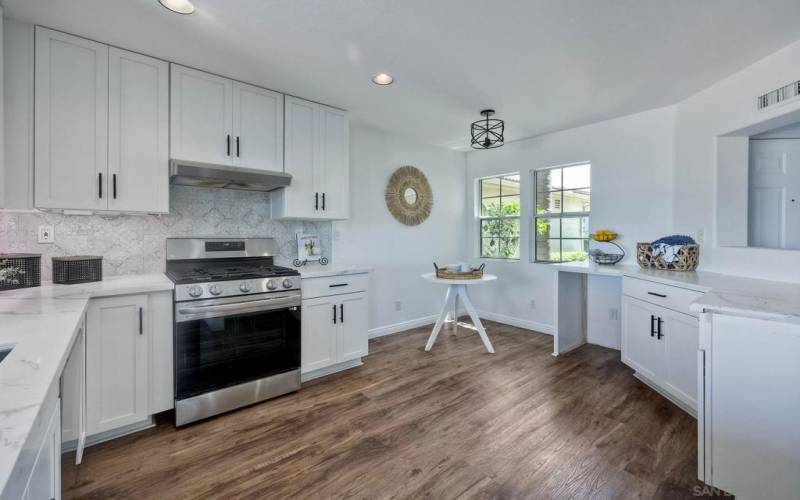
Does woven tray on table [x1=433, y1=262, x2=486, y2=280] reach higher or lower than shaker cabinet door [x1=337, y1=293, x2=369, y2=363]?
higher

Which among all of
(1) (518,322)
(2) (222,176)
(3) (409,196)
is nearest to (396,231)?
(3) (409,196)

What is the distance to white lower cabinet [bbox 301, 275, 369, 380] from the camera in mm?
2904

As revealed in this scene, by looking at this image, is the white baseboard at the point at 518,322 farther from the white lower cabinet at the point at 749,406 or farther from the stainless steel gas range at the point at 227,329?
the stainless steel gas range at the point at 227,329

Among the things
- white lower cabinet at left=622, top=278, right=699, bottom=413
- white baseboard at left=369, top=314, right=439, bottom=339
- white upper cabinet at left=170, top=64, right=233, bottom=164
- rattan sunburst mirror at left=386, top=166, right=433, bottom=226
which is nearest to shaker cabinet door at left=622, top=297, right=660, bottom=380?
white lower cabinet at left=622, top=278, right=699, bottom=413

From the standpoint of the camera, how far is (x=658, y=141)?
11.2 feet

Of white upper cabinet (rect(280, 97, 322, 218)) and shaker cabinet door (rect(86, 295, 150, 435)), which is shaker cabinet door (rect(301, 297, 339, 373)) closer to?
white upper cabinet (rect(280, 97, 322, 218))

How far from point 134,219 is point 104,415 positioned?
1.31 meters

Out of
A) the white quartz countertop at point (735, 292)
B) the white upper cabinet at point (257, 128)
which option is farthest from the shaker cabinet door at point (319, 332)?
the white quartz countertop at point (735, 292)

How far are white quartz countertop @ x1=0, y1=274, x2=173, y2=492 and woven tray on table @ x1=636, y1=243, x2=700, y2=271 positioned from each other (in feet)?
12.3

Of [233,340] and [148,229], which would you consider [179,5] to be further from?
[233,340]

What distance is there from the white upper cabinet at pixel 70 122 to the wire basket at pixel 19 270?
0.32 meters

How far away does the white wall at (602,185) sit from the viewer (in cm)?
343

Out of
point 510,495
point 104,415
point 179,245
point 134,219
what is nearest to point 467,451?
point 510,495

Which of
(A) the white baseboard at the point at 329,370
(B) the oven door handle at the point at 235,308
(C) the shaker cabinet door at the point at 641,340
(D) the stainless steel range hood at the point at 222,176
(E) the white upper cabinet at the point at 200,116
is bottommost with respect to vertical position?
(A) the white baseboard at the point at 329,370
